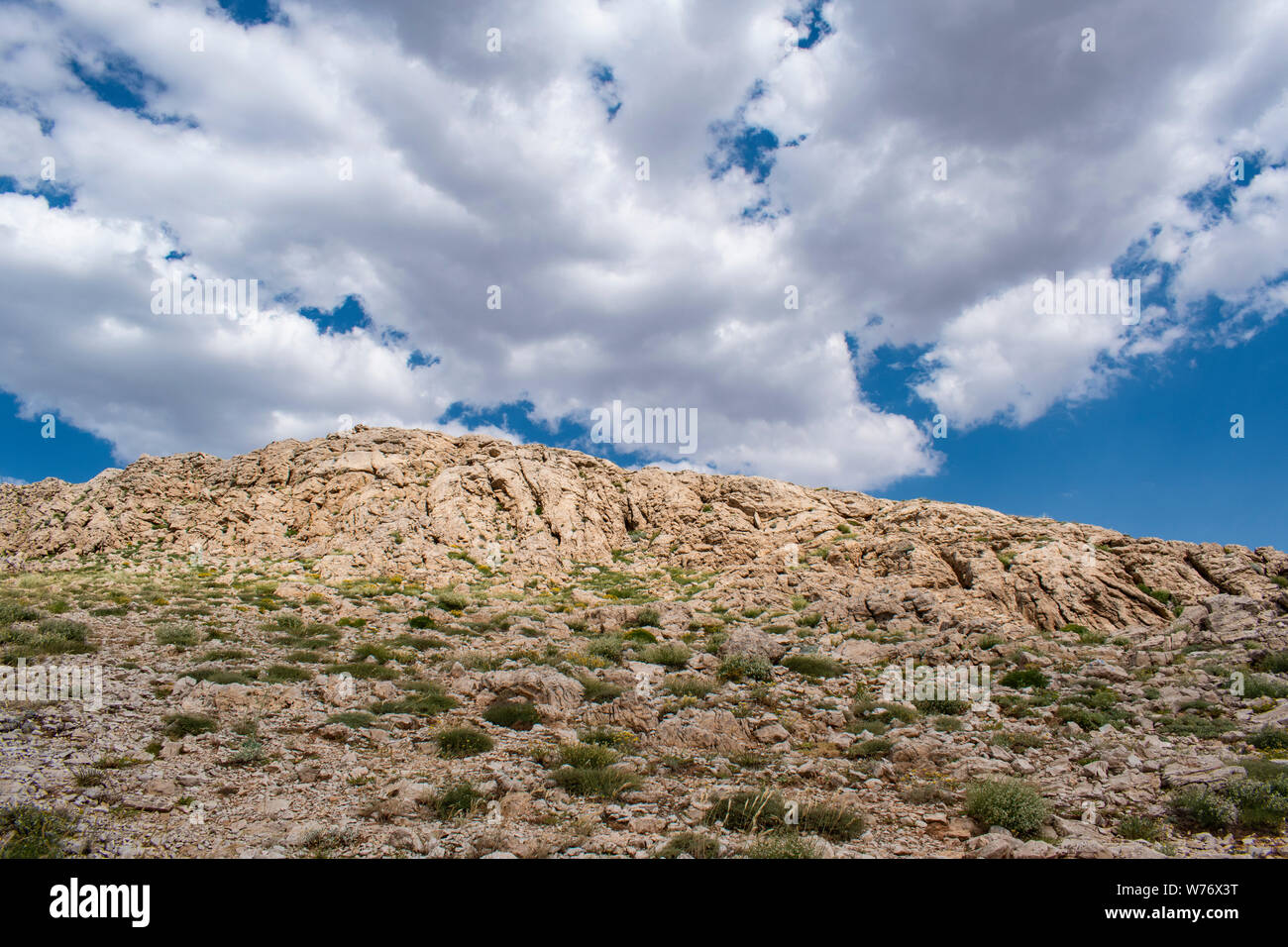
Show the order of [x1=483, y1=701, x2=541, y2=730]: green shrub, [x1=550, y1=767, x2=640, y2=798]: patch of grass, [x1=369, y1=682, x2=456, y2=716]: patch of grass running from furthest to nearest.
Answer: [x1=369, y1=682, x2=456, y2=716]: patch of grass < [x1=483, y1=701, x2=541, y2=730]: green shrub < [x1=550, y1=767, x2=640, y2=798]: patch of grass

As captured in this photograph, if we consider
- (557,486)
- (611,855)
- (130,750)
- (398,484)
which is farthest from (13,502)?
(611,855)

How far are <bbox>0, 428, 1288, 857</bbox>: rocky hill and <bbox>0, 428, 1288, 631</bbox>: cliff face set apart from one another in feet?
0.72

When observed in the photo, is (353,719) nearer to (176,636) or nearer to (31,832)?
(31,832)

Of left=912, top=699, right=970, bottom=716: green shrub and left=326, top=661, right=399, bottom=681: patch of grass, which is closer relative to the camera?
left=912, top=699, right=970, bottom=716: green shrub

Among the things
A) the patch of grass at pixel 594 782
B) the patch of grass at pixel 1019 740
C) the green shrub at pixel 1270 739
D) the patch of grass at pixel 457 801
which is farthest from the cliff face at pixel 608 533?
the patch of grass at pixel 457 801

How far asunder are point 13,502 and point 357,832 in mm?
48977

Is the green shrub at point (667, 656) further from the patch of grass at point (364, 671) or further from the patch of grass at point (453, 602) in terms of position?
the patch of grass at point (453, 602)

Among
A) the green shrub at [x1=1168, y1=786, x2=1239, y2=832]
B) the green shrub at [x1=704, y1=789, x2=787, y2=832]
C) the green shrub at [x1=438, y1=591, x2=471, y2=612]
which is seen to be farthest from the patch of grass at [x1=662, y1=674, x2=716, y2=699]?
the green shrub at [x1=438, y1=591, x2=471, y2=612]

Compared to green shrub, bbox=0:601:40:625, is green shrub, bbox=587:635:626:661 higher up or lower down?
lower down

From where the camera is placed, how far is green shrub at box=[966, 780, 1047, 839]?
7.75 m

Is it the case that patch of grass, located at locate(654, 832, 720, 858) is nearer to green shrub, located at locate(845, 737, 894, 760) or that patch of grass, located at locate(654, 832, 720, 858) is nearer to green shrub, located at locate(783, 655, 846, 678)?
green shrub, located at locate(845, 737, 894, 760)

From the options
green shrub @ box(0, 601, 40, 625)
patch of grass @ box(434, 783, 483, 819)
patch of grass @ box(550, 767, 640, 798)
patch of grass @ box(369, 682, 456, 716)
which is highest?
green shrub @ box(0, 601, 40, 625)
